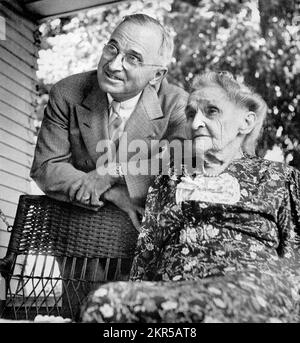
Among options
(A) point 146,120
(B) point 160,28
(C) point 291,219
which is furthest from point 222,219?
(B) point 160,28

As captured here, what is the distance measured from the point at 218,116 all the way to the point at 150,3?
38.2 inches

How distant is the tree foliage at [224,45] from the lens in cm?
236

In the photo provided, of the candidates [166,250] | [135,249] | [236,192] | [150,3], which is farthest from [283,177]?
[150,3]

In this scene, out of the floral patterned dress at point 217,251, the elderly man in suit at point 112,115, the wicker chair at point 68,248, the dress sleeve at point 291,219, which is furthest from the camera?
the elderly man in suit at point 112,115

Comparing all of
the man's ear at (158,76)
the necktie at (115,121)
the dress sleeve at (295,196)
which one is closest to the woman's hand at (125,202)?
the necktie at (115,121)

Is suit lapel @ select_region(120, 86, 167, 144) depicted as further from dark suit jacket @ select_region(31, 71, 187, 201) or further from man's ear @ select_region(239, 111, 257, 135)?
man's ear @ select_region(239, 111, 257, 135)

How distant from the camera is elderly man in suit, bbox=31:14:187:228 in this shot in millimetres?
2283

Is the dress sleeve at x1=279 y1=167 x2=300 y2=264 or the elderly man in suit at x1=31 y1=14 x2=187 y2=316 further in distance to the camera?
the elderly man in suit at x1=31 y1=14 x2=187 y2=316

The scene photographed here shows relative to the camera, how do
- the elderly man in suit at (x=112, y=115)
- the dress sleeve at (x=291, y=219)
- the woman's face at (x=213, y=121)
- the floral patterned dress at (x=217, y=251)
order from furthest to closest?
the elderly man in suit at (x=112, y=115), the woman's face at (x=213, y=121), the dress sleeve at (x=291, y=219), the floral patterned dress at (x=217, y=251)

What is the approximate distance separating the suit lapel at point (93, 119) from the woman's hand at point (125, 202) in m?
0.19

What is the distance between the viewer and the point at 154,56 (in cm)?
234

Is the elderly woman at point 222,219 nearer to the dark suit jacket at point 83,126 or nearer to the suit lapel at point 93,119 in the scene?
the dark suit jacket at point 83,126

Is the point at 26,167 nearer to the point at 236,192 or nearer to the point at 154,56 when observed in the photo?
the point at 154,56

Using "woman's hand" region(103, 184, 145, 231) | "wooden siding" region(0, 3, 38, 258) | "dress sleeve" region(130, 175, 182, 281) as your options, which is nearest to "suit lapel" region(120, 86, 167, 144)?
"woman's hand" region(103, 184, 145, 231)
